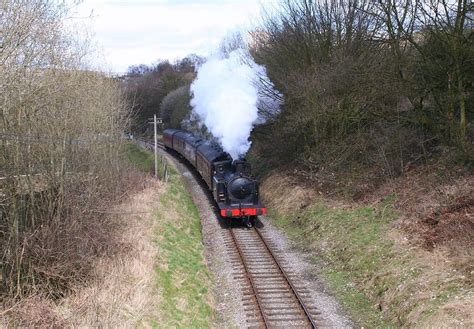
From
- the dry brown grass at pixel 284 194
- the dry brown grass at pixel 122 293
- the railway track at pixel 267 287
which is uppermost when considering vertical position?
the dry brown grass at pixel 284 194

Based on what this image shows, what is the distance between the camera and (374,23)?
2233cm

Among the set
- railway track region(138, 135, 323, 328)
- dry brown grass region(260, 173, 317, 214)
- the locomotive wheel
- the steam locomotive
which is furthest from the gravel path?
dry brown grass region(260, 173, 317, 214)

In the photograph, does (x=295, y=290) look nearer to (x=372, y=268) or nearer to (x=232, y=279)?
(x=232, y=279)

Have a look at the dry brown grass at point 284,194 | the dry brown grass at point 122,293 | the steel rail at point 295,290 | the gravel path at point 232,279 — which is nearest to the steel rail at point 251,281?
the gravel path at point 232,279

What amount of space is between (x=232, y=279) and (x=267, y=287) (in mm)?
1309

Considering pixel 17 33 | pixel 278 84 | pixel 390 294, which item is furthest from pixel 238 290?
pixel 278 84

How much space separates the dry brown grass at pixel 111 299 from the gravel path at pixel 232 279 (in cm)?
204

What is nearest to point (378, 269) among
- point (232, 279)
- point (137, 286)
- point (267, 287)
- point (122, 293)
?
point (267, 287)

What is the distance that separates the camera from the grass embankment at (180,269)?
1106 cm

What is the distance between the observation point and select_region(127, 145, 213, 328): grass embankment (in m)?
11.1

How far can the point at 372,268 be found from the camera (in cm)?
1294

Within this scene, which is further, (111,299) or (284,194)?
(284,194)

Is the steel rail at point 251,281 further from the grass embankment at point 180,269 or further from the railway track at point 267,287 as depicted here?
the grass embankment at point 180,269

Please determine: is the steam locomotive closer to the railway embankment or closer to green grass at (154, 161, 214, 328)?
green grass at (154, 161, 214, 328)
